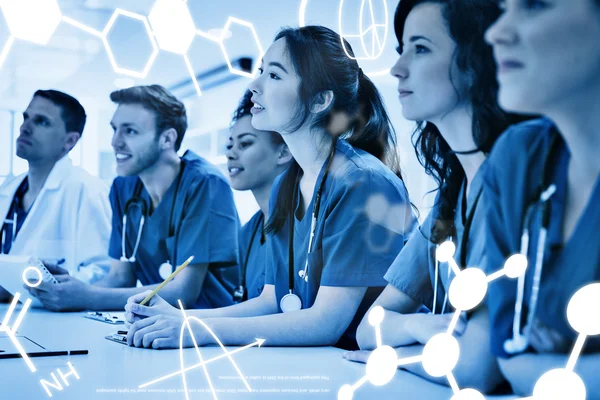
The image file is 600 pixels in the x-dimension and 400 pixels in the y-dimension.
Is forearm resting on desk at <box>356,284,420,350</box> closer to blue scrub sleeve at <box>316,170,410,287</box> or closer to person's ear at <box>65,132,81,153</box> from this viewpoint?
blue scrub sleeve at <box>316,170,410,287</box>

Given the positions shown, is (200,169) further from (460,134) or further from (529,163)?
(529,163)

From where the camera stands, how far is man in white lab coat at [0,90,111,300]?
6.37 feet

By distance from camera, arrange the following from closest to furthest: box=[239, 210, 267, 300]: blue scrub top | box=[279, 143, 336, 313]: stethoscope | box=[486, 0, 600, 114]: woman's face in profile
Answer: box=[486, 0, 600, 114]: woman's face in profile
box=[279, 143, 336, 313]: stethoscope
box=[239, 210, 267, 300]: blue scrub top

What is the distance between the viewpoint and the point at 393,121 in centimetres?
172

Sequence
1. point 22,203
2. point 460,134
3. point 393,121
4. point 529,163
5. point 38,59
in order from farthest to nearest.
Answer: point 22,203
point 38,59
point 393,121
point 460,134
point 529,163

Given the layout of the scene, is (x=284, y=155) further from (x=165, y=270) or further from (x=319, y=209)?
(x=165, y=270)

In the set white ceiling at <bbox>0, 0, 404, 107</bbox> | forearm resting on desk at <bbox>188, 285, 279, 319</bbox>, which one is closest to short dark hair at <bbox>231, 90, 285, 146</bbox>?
white ceiling at <bbox>0, 0, 404, 107</bbox>

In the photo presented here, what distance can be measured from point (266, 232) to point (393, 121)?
505 mm

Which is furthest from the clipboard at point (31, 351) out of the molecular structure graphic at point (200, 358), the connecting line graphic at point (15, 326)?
the molecular structure graphic at point (200, 358)

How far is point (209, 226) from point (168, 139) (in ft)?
1.03

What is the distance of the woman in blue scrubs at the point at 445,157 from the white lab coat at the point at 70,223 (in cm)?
100

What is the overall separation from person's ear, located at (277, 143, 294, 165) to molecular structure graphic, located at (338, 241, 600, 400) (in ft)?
2.00

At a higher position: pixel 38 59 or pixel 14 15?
pixel 14 15

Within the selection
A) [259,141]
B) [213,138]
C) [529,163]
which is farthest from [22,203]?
[529,163]
